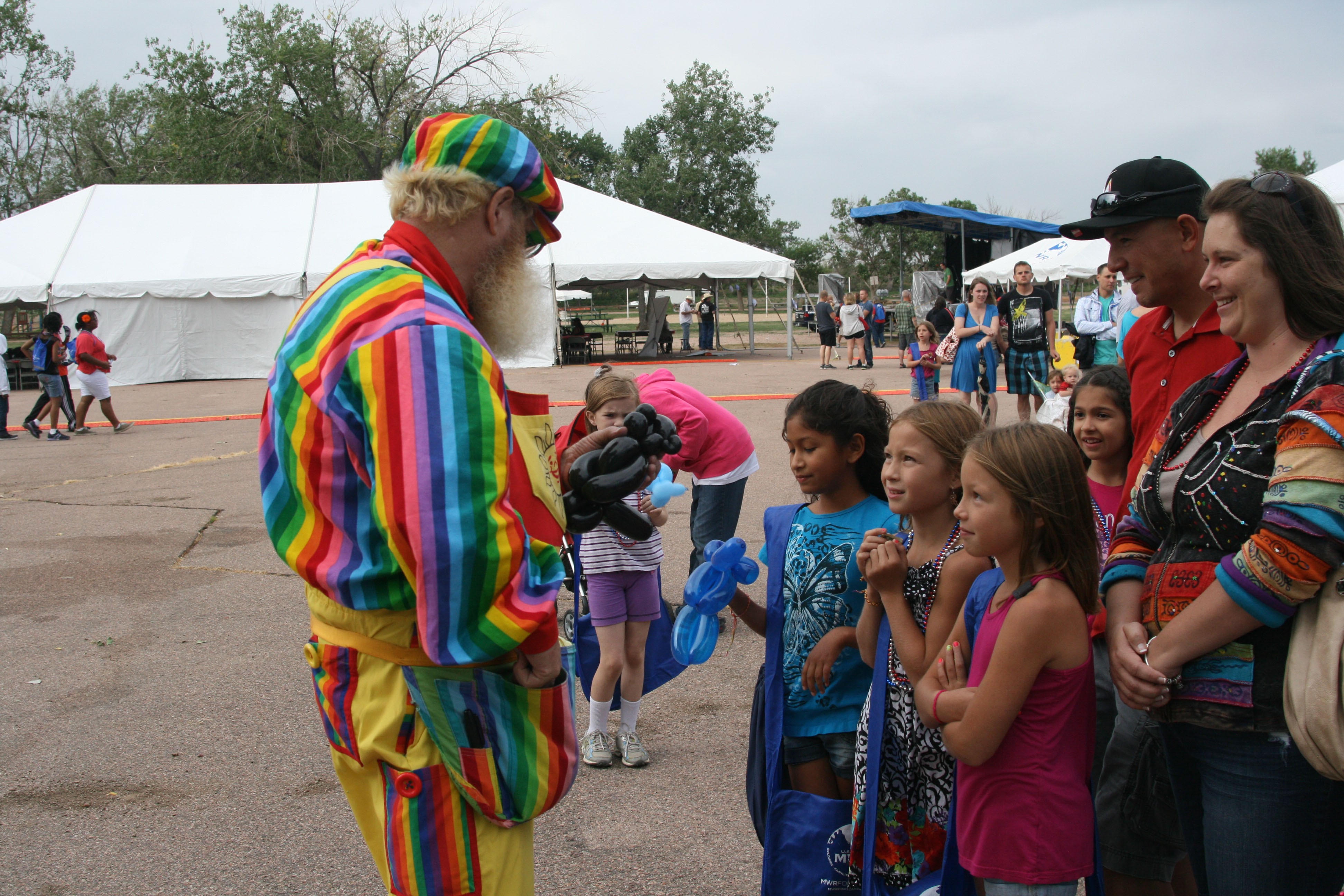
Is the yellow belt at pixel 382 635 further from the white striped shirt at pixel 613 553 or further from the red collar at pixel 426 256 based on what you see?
the white striped shirt at pixel 613 553

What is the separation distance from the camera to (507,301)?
6.55 ft

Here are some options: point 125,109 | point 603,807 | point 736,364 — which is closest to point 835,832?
point 603,807

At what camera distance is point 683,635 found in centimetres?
261

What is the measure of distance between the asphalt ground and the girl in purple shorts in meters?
0.12

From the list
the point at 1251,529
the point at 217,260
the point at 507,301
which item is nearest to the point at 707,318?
the point at 217,260

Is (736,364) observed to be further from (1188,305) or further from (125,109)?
(125,109)

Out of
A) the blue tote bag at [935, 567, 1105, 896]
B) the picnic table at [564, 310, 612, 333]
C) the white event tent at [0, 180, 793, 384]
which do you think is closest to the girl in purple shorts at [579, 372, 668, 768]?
the blue tote bag at [935, 567, 1105, 896]

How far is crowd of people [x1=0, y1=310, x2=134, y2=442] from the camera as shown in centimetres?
1370

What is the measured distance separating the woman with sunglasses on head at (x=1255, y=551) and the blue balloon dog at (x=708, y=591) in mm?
955

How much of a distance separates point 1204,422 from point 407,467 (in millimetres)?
1555

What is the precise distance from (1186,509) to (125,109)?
62775 millimetres

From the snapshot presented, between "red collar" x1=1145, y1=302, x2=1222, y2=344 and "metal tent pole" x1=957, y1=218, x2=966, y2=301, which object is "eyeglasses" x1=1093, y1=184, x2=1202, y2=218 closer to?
"red collar" x1=1145, y1=302, x2=1222, y2=344

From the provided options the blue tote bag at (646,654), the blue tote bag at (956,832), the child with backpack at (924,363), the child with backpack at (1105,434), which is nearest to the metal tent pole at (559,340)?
the child with backpack at (924,363)

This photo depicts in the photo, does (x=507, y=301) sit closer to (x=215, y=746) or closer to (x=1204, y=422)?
(x=1204, y=422)
